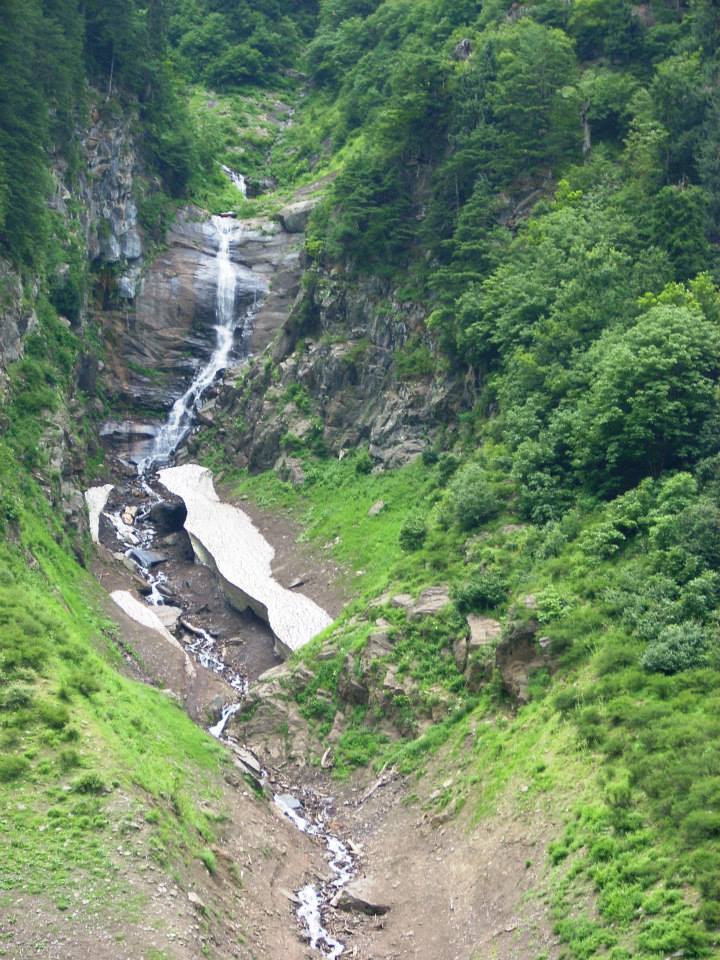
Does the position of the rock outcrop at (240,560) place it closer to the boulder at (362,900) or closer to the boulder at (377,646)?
the boulder at (377,646)

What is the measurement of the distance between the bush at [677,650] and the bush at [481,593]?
886 cm

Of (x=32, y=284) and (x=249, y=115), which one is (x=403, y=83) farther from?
(x=249, y=115)

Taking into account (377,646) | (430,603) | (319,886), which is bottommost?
(319,886)

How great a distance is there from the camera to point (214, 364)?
79.2m

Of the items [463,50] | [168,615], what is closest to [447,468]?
[168,615]

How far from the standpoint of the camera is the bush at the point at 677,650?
30531 mm

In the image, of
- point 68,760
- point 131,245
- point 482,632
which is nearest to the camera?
point 68,760

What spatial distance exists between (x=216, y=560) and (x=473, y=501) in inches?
667

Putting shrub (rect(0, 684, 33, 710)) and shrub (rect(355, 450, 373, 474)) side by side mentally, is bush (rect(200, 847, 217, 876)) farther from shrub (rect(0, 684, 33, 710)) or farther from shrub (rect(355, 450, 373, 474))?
shrub (rect(355, 450, 373, 474))

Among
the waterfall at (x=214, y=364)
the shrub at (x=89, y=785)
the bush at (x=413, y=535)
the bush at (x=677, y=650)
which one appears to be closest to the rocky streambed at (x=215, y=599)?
the waterfall at (x=214, y=364)

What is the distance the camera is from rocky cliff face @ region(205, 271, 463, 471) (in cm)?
6106

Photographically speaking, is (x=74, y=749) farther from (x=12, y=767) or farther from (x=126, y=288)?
(x=126, y=288)

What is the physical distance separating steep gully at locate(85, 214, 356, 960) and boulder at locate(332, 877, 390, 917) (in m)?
0.50

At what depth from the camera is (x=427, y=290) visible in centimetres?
6406
